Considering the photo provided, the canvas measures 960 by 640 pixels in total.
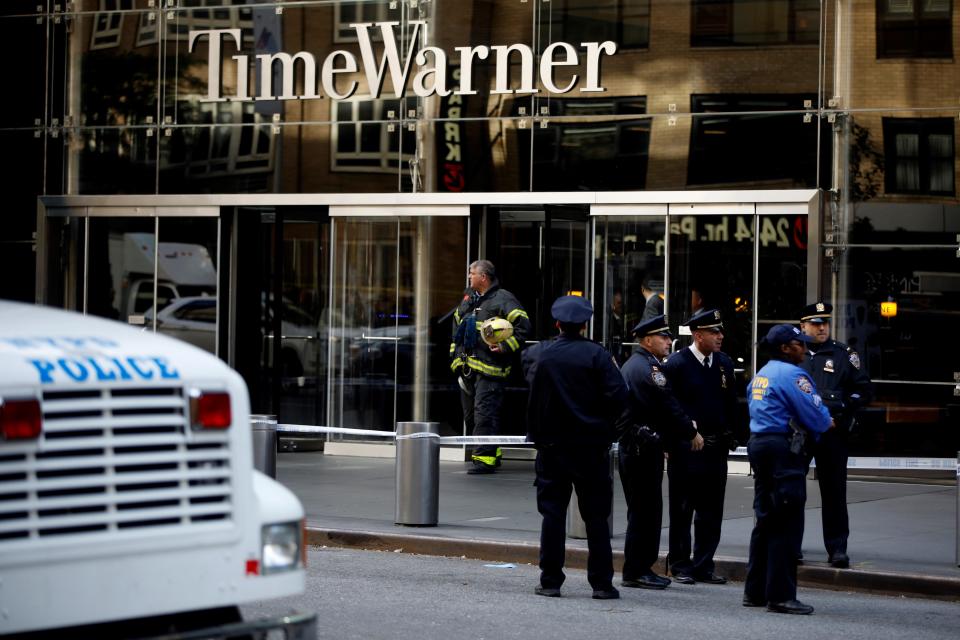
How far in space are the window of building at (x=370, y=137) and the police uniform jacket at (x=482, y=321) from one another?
2.96 m

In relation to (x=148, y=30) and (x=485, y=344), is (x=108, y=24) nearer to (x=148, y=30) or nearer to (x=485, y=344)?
(x=148, y=30)

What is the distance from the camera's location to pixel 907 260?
15.4 metres

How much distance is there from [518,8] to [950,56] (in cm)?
486

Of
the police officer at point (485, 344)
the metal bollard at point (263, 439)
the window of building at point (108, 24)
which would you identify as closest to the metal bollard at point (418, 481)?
the metal bollard at point (263, 439)

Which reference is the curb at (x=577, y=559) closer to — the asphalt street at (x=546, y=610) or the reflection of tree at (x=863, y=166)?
the asphalt street at (x=546, y=610)

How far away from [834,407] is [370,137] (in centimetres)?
853

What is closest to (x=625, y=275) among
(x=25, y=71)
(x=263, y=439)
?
(x=263, y=439)

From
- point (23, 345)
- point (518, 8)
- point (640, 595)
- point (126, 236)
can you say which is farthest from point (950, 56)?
point (23, 345)

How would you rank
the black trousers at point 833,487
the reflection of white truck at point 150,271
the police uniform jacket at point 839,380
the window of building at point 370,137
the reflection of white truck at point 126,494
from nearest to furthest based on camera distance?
the reflection of white truck at point 126,494 → the black trousers at point 833,487 → the police uniform jacket at point 839,380 → the window of building at point 370,137 → the reflection of white truck at point 150,271

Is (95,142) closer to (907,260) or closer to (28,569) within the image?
(907,260)

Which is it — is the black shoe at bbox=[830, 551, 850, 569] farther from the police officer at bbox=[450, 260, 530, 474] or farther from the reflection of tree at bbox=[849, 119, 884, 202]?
the reflection of tree at bbox=[849, 119, 884, 202]

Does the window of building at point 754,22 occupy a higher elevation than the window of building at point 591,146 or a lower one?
higher

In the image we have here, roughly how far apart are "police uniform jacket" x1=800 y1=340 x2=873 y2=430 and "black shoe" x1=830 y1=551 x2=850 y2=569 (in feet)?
3.19

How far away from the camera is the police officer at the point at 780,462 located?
8828 mm
